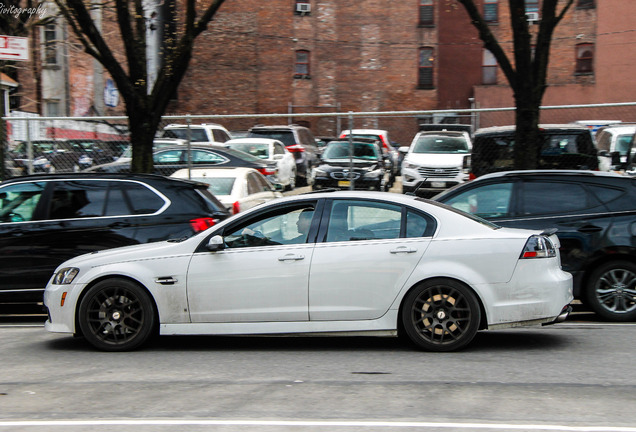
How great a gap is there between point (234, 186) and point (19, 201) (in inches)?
179

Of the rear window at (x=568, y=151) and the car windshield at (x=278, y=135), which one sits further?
the car windshield at (x=278, y=135)

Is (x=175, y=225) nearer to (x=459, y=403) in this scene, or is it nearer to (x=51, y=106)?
(x=459, y=403)

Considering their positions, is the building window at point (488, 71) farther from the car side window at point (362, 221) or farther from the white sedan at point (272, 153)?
the car side window at point (362, 221)

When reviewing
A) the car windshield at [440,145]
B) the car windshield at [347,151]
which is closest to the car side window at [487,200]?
the car windshield at [347,151]

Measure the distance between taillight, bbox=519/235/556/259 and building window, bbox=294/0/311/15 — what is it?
121ft

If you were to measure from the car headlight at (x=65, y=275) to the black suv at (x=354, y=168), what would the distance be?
31.6ft

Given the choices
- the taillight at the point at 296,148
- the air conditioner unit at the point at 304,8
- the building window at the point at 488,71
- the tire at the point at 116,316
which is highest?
the air conditioner unit at the point at 304,8

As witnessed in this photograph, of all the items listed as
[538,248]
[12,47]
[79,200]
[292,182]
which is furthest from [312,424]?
[292,182]

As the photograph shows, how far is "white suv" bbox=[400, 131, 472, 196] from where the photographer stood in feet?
60.2

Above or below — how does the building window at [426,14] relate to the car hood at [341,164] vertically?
above

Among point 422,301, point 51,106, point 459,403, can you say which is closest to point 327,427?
point 459,403

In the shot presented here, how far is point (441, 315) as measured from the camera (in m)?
7.14

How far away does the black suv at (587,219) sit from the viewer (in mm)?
8859

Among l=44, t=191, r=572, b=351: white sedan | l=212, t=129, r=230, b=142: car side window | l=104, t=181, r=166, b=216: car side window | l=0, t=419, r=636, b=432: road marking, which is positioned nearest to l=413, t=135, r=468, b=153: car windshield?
l=212, t=129, r=230, b=142: car side window
